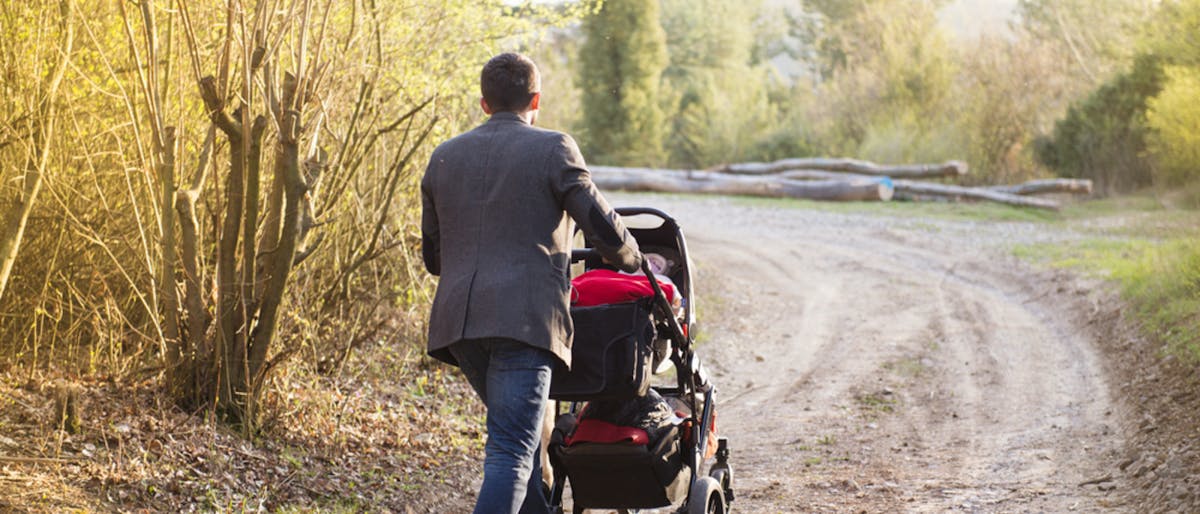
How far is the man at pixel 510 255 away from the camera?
4.07 metres

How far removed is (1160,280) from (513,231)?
10.0 meters

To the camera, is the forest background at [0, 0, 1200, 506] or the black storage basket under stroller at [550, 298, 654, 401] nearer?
the black storage basket under stroller at [550, 298, 654, 401]

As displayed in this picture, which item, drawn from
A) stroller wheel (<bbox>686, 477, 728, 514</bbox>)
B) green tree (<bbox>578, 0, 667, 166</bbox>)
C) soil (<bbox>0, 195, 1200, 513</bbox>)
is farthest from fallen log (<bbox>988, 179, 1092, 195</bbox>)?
stroller wheel (<bbox>686, 477, 728, 514</bbox>)

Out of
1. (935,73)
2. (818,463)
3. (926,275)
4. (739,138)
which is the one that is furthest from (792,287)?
(739,138)

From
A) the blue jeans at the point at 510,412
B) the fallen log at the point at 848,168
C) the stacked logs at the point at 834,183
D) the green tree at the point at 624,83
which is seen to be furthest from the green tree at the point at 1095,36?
the blue jeans at the point at 510,412

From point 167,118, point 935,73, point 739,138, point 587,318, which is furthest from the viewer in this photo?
point 739,138

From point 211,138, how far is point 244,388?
4.28ft

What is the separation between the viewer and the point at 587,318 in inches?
177

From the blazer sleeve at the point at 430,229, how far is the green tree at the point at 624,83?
31.4 m

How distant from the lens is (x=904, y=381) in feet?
33.0

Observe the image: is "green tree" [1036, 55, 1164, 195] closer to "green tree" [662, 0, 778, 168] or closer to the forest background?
"green tree" [662, 0, 778, 168]

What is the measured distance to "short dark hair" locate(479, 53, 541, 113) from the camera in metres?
4.20

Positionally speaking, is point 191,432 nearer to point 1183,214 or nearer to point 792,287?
point 792,287

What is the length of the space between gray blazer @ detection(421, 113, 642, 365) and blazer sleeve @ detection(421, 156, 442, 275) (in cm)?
11
